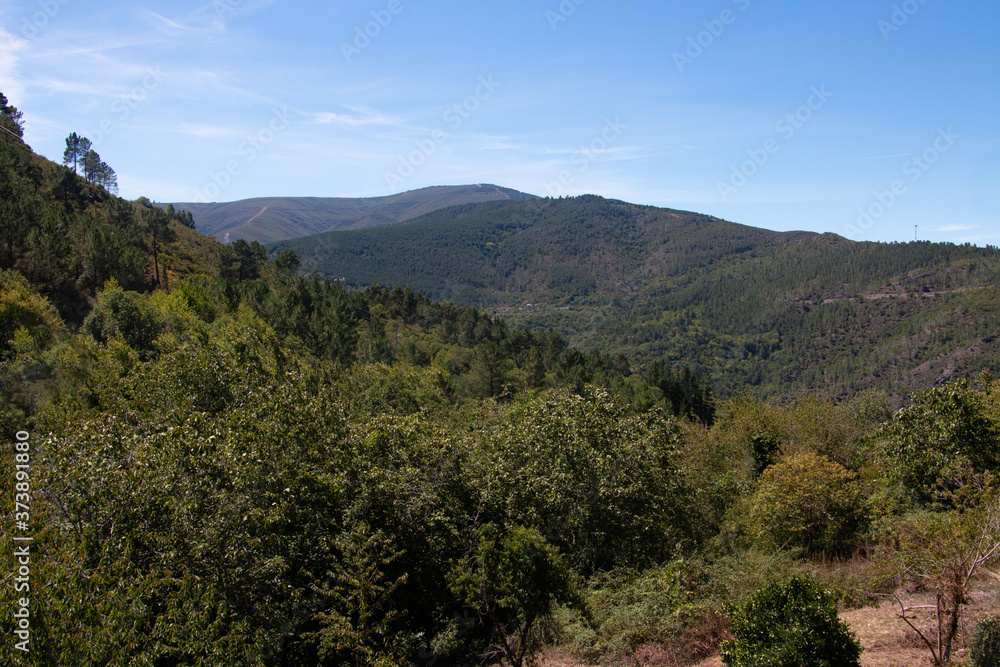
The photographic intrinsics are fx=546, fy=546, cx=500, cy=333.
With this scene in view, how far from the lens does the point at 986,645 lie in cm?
1027

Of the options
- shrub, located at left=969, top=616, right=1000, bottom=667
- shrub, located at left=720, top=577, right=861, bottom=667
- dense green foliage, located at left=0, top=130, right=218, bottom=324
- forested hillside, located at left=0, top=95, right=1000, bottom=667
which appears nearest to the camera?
shrub, located at left=720, top=577, right=861, bottom=667

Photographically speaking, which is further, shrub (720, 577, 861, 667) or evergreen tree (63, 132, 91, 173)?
evergreen tree (63, 132, 91, 173)

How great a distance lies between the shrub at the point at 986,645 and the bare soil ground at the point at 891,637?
2.29 ft

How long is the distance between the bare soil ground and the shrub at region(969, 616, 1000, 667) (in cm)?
70

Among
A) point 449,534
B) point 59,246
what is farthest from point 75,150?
point 449,534

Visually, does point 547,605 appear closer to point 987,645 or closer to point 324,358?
point 987,645

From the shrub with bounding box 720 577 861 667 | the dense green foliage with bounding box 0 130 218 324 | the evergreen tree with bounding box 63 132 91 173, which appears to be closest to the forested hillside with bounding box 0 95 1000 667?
the shrub with bounding box 720 577 861 667

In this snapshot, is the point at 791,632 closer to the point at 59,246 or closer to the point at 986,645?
the point at 986,645

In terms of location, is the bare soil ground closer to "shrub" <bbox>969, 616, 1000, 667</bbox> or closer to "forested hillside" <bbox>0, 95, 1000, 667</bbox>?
"forested hillside" <bbox>0, 95, 1000, 667</bbox>

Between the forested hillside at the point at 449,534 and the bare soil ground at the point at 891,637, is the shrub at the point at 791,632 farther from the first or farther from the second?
the bare soil ground at the point at 891,637

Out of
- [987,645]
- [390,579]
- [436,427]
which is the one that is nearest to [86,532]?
[390,579]

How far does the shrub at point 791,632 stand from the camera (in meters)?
9.34

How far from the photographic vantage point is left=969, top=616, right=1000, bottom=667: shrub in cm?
1011

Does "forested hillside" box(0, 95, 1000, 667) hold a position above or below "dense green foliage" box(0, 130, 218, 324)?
below
